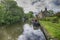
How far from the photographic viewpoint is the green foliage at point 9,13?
31822mm

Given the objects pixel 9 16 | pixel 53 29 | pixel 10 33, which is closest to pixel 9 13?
pixel 9 16

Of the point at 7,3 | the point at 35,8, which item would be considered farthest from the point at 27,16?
the point at 35,8

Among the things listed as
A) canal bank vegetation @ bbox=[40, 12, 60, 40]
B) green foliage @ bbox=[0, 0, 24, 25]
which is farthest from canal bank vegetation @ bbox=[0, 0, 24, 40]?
canal bank vegetation @ bbox=[40, 12, 60, 40]

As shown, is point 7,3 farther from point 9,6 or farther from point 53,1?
point 53,1

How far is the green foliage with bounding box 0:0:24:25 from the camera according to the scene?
31822mm

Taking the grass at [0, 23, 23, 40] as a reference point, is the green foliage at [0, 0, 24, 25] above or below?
above

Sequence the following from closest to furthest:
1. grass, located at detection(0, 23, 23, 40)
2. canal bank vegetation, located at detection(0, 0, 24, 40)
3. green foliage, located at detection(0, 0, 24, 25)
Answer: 1. grass, located at detection(0, 23, 23, 40)
2. canal bank vegetation, located at detection(0, 0, 24, 40)
3. green foliage, located at detection(0, 0, 24, 25)

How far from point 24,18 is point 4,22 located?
12366mm

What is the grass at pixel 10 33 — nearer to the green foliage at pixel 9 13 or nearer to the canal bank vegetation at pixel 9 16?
the canal bank vegetation at pixel 9 16

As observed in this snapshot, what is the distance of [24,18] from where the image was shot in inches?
1724

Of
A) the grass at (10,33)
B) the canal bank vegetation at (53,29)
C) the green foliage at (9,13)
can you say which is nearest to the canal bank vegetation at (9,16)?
the green foliage at (9,13)

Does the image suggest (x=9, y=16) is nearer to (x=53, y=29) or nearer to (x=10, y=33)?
(x=10, y=33)

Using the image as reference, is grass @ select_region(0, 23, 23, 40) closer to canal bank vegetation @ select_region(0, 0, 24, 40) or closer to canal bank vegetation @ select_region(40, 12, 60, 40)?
canal bank vegetation @ select_region(0, 0, 24, 40)

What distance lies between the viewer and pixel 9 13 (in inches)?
1361
